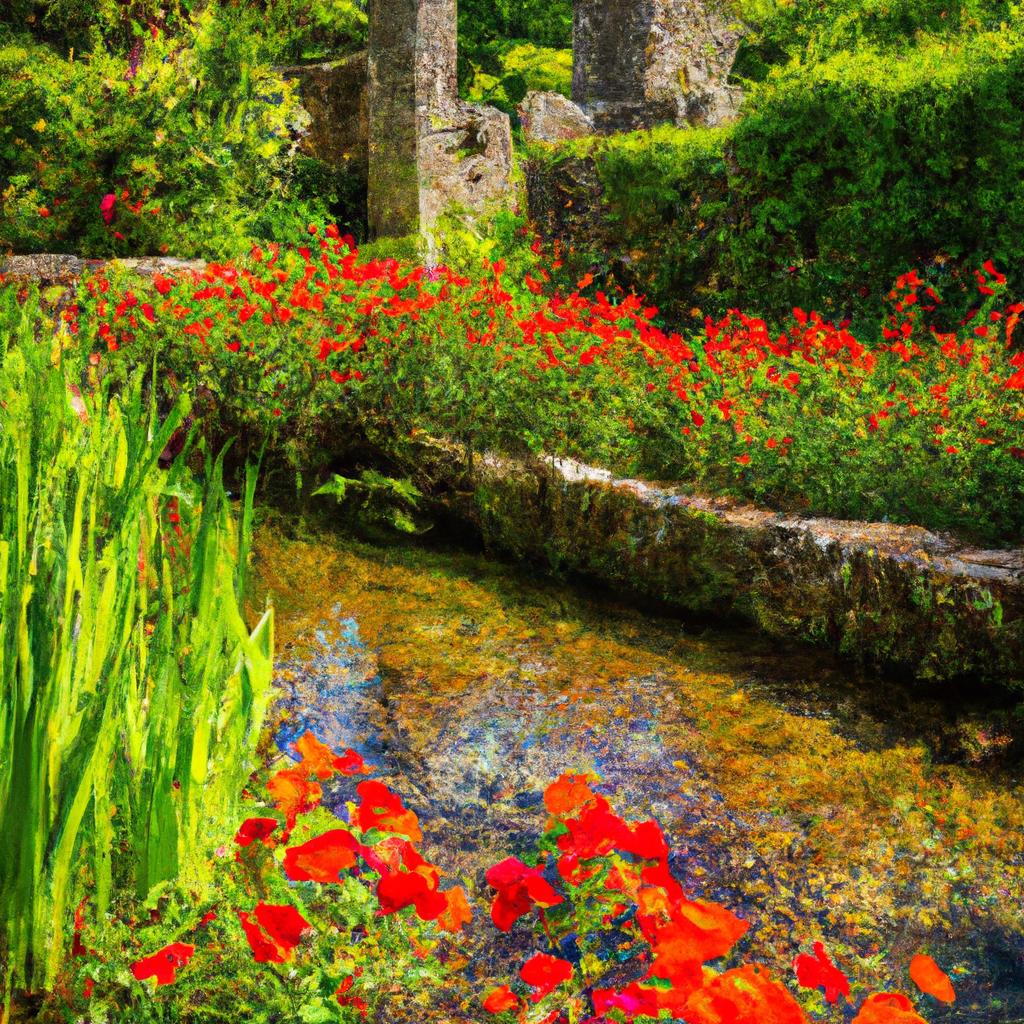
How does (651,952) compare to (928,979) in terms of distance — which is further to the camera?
(651,952)

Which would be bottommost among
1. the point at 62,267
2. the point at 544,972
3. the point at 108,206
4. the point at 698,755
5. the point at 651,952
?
the point at 698,755

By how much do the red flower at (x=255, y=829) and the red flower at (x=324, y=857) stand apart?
0.58ft

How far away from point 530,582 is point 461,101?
8359 mm

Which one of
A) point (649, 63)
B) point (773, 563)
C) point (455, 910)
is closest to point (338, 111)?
point (649, 63)

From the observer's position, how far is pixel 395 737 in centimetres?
348

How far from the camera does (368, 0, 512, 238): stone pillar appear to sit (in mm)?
10094

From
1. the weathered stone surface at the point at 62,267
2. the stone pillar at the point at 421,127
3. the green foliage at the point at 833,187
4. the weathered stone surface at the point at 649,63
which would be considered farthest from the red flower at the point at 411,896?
the weathered stone surface at the point at 649,63

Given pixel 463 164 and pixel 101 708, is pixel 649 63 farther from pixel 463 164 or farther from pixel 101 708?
pixel 101 708

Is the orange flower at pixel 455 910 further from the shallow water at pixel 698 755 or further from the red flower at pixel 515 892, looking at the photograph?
the shallow water at pixel 698 755

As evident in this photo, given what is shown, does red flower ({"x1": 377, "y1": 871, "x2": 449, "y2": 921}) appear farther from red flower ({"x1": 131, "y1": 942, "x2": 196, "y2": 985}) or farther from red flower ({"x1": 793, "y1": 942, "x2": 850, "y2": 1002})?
red flower ({"x1": 793, "y1": 942, "x2": 850, "y2": 1002})

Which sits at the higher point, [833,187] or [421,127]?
[421,127]

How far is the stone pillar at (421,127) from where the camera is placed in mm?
10094

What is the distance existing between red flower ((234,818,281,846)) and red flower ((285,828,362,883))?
0.18 meters

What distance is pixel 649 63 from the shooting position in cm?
1153
